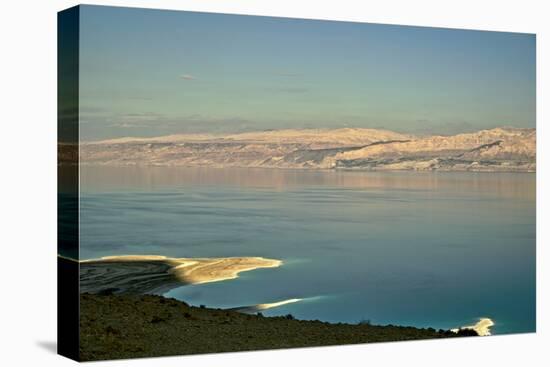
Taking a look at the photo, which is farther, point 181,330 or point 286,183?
point 286,183

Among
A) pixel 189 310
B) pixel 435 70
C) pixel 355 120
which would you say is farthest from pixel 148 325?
pixel 435 70

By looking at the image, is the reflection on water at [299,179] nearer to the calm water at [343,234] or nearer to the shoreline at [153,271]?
the calm water at [343,234]

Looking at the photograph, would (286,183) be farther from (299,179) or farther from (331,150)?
(331,150)

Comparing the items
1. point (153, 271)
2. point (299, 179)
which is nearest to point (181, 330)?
point (153, 271)

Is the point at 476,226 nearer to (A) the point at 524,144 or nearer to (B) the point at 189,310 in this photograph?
(A) the point at 524,144

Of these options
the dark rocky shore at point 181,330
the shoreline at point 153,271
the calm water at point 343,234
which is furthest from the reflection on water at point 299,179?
the dark rocky shore at point 181,330

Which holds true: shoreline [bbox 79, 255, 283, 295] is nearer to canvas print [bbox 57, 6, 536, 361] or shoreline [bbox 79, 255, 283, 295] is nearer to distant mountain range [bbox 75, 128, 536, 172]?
canvas print [bbox 57, 6, 536, 361]
